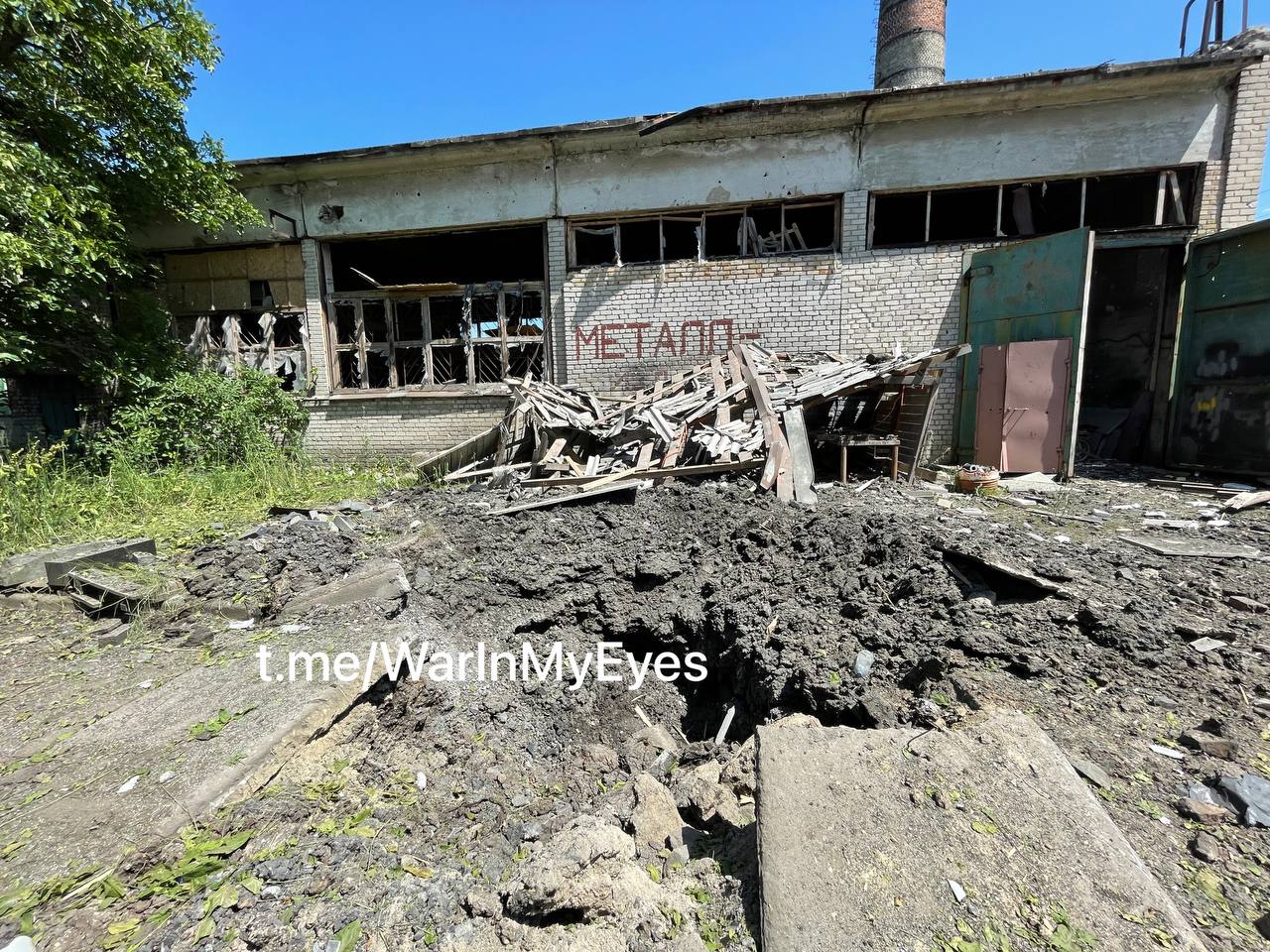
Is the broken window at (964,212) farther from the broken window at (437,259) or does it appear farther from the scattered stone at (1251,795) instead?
the scattered stone at (1251,795)

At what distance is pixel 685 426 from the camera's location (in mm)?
6348

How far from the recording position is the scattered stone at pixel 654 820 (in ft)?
6.72

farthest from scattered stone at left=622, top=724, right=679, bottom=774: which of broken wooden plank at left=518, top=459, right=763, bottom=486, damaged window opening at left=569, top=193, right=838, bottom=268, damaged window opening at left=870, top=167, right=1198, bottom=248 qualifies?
damaged window opening at left=870, top=167, right=1198, bottom=248

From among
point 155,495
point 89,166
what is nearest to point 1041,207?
point 155,495

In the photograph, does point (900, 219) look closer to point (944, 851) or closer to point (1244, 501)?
point (1244, 501)

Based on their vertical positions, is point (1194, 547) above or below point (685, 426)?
below

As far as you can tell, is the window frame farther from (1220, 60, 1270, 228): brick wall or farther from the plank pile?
(1220, 60, 1270, 228): brick wall

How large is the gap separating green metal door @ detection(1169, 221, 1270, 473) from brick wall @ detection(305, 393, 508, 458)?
1021cm

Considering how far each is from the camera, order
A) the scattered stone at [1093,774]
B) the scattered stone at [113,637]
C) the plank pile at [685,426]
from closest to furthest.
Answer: the scattered stone at [1093,774] < the scattered stone at [113,637] < the plank pile at [685,426]

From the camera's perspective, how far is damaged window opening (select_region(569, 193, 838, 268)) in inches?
342

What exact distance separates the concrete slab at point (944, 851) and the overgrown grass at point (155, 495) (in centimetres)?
572

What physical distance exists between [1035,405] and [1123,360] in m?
5.61

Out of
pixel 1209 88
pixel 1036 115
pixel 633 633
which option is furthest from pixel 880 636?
pixel 1209 88

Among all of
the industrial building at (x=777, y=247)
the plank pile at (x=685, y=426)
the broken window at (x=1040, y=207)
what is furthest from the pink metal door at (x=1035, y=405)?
the broken window at (x=1040, y=207)
